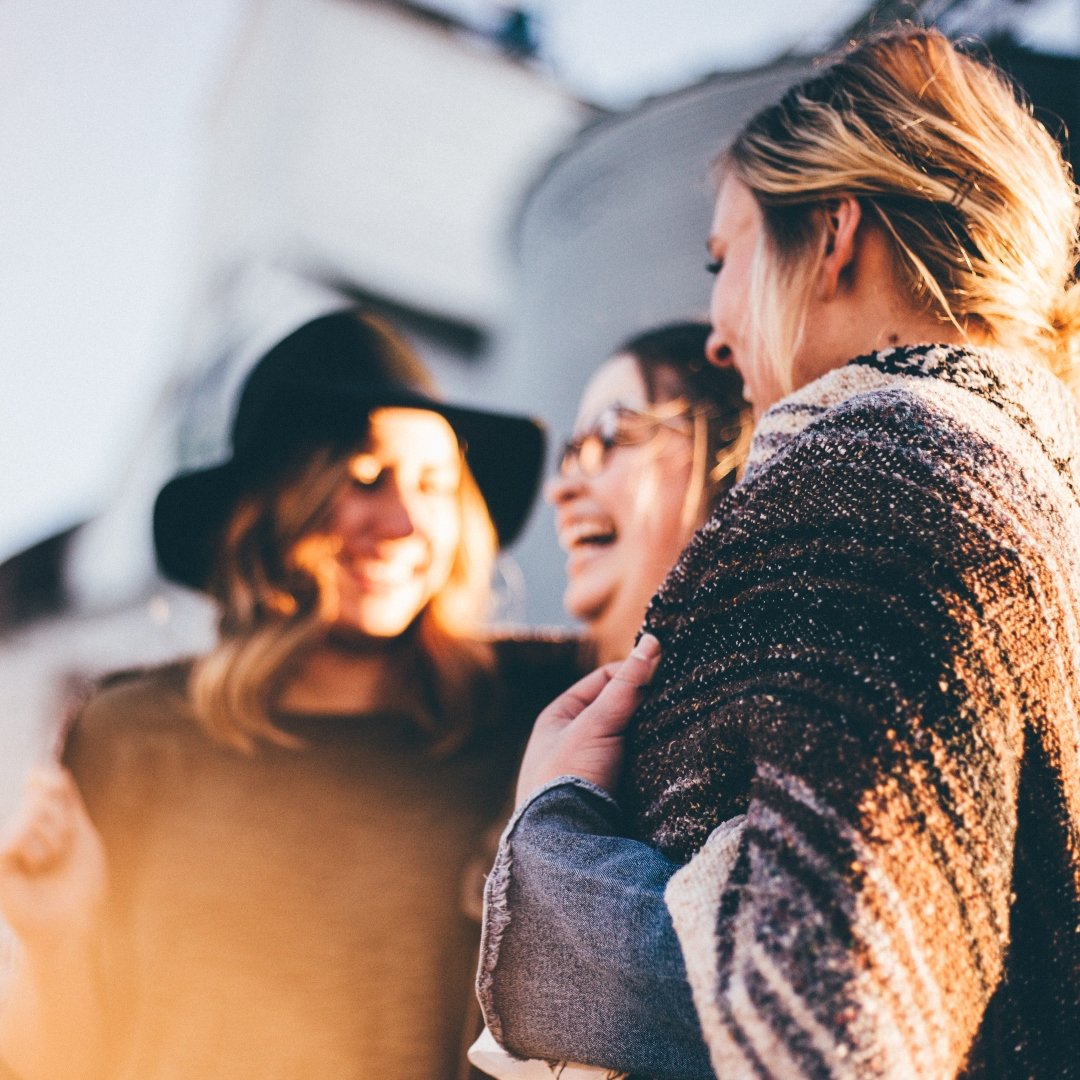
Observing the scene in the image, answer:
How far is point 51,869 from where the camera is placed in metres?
2.00

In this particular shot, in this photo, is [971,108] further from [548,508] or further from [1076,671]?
[548,508]

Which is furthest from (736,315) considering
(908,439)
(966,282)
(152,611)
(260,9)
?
(260,9)

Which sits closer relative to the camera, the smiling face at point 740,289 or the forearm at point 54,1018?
the smiling face at point 740,289

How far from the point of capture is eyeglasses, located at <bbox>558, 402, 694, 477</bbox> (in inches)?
81.0

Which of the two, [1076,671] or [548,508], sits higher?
[1076,671]

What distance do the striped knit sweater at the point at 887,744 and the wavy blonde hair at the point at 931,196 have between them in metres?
0.15

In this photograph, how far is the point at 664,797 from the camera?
95 cm

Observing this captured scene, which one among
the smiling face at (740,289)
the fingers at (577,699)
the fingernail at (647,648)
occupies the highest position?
the smiling face at (740,289)

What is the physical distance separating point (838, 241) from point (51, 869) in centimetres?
190

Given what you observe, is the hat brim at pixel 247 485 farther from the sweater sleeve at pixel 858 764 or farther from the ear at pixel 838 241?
the sweater sleeve at pixel 858 764

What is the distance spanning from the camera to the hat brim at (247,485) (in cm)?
239

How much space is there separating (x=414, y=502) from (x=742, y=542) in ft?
4.36

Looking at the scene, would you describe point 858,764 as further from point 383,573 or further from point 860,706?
point 383,573

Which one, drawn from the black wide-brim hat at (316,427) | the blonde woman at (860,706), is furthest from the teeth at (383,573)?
the blonde woman at (860,706)
